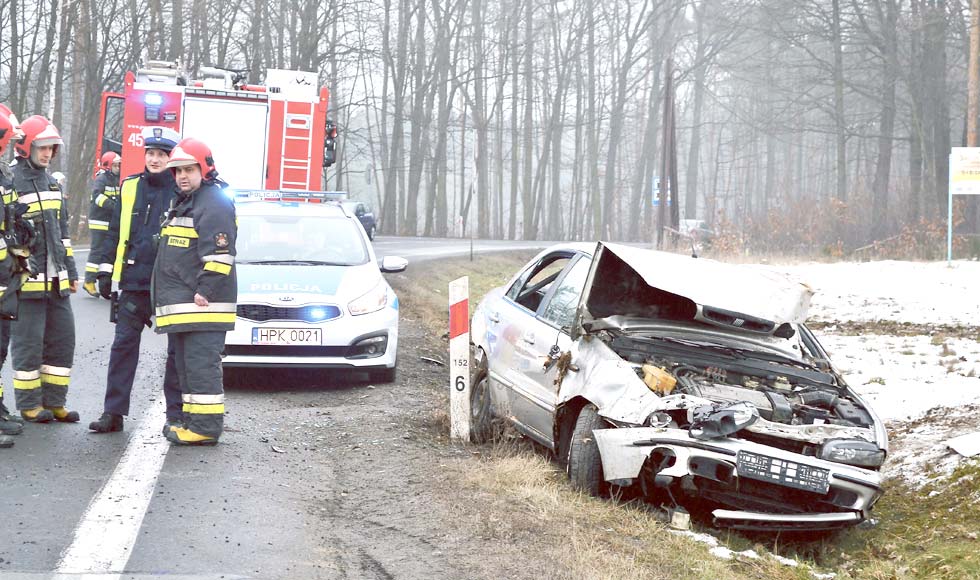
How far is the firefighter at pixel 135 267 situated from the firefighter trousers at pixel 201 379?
11.0 inches

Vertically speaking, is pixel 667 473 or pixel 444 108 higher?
pixel 444 108

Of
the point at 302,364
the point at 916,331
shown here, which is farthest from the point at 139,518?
the point at 916,331

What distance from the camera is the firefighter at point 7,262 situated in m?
6.96

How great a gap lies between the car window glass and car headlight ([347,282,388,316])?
102 inches

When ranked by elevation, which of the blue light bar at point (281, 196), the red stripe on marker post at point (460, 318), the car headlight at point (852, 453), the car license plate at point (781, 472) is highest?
the blue light bar at point (281, 196)

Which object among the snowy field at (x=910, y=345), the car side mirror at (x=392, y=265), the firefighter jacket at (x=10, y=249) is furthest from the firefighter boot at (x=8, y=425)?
the snowy field at (x=910, y=345)

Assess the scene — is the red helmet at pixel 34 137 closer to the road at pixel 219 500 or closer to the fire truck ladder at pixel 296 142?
the road at pixel 219 500

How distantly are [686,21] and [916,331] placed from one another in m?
47.8

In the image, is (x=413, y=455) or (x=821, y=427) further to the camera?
(x=413, y=455)

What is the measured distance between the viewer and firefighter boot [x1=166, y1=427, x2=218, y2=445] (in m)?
7.04

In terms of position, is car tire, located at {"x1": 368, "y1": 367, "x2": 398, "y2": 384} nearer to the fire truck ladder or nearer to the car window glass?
→ the car window glass

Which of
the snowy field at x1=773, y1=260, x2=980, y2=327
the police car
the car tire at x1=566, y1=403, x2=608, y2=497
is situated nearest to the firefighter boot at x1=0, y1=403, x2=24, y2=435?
the police car

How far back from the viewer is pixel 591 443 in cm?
616

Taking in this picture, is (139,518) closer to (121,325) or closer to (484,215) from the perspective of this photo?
(121,325)
